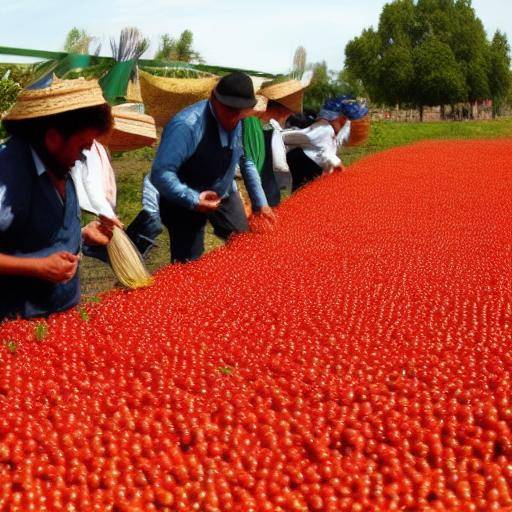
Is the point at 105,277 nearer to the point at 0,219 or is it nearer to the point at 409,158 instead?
the point at 0,219

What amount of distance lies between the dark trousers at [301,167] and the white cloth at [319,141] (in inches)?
3.6

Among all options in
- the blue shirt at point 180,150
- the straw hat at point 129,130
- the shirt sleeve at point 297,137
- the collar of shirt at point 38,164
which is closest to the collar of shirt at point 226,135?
the blue shirt at point 180,150

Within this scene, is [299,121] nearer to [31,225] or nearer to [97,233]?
[97,233]

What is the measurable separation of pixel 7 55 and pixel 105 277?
224cm

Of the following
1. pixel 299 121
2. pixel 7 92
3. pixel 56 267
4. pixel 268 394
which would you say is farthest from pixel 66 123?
pixel 299 121

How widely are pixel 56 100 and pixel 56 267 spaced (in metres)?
0.70

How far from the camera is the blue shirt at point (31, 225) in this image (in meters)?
3.07

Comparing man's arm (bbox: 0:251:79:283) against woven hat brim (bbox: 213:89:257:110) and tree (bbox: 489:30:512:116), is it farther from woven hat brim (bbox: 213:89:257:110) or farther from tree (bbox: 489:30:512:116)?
tree (bbox: 489:30:512:116)

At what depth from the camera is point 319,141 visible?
959 cm

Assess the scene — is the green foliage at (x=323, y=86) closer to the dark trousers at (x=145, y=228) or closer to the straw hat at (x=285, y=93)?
the straw hat at (x=285, y=93)

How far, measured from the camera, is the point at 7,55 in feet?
19.5

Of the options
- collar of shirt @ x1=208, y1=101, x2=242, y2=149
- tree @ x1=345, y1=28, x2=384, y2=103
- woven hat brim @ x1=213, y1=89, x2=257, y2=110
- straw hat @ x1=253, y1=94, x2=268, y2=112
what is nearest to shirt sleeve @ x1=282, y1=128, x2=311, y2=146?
straw hat @ x1=253, y1=94, x2=268, y2=112

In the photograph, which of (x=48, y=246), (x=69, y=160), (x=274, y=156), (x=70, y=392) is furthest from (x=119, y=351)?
(x=274, y=156)

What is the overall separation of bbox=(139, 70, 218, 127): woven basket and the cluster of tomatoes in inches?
119
